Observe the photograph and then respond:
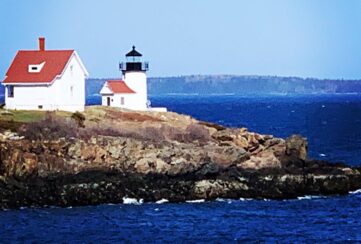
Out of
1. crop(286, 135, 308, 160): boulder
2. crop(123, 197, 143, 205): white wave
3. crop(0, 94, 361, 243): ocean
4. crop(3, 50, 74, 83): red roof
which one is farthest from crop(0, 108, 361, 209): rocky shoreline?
crop(3, 50, 74, 83): red roof

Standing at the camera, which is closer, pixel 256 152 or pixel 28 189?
pixel 28 189

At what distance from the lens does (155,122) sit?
212 ft

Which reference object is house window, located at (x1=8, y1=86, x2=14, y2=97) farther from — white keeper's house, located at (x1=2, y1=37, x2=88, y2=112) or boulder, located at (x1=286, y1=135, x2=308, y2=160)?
boulder, located at (x1=286, y1=135, x2=308, y2=160)

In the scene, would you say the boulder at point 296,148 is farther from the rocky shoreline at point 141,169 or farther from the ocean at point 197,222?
the ocean at point 197,222

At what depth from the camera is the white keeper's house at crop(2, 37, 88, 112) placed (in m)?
66.4

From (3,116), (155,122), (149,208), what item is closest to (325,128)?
(155,122)

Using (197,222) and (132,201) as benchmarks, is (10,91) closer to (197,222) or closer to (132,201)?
(132,201)

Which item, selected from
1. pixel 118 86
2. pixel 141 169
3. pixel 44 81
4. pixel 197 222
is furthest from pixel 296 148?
pixel 118 86

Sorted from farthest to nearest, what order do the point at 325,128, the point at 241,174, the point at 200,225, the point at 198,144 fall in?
the point at 325,128
the point at 198,144
the point at 241,174
the point at 200,225

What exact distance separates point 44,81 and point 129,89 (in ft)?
34.1

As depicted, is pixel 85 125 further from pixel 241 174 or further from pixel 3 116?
pixel 241 174

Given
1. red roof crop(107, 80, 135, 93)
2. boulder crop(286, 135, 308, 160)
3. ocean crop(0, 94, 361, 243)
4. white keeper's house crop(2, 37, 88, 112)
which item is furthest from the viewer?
red roof crop(107, 80, 135, 93)

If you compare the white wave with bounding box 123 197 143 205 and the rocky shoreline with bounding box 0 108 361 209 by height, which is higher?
the rocky shoreline with bounding box 0 108 361 209

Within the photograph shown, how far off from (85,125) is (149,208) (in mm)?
12124
